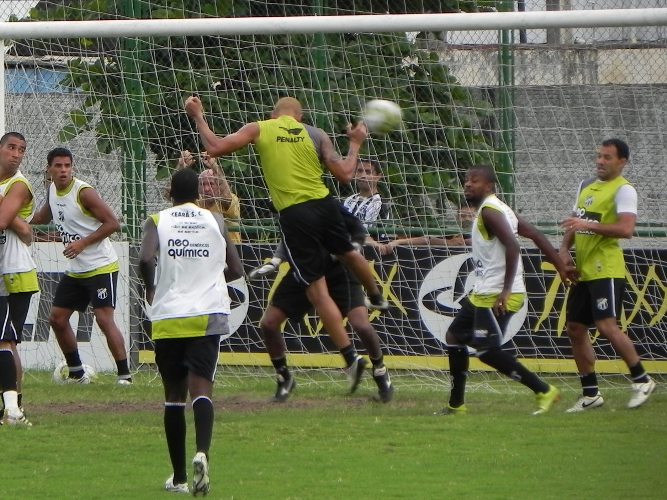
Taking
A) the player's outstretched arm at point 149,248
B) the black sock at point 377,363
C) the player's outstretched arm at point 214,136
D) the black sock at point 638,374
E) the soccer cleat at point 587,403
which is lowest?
the soccer cleat at point 587,403

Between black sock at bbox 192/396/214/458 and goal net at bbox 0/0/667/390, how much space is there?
19.9ft

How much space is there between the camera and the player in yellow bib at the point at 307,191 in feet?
35.4

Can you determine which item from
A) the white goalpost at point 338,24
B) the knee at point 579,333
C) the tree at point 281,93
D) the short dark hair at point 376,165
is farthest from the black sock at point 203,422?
the short dark hair at point 376,165

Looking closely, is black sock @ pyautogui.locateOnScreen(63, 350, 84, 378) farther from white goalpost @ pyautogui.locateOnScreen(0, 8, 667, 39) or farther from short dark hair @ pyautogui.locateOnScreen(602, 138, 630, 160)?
short dark hair @ pyautogui.locateOnScreen(602, 138, 630, 160)

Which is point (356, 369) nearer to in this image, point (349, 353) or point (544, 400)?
point (349, 353)

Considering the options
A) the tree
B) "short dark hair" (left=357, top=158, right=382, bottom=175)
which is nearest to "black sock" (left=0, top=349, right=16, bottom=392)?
the tree

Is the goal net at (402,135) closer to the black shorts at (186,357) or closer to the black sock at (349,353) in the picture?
the black sock at (349,353)

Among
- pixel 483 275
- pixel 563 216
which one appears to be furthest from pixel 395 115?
pixel 563 216

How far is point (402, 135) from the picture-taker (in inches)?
536

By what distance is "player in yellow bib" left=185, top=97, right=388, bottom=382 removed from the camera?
10789mm

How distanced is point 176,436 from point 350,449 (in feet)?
5.97

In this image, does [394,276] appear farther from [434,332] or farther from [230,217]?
[230,217]

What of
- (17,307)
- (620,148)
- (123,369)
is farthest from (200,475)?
(123,369)

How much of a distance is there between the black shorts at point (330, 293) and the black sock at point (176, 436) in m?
3.90
